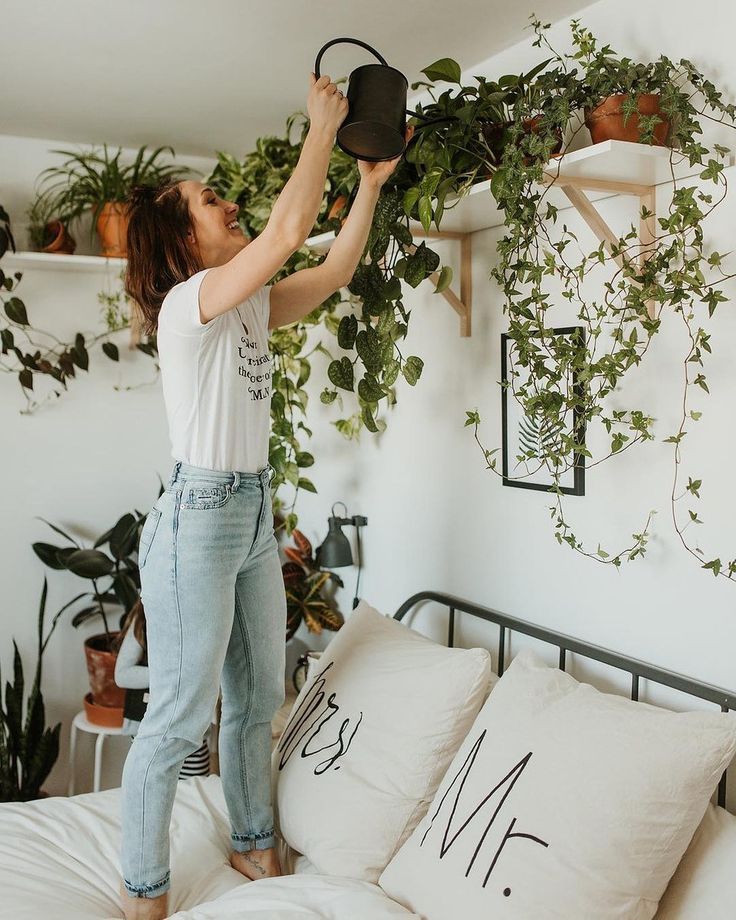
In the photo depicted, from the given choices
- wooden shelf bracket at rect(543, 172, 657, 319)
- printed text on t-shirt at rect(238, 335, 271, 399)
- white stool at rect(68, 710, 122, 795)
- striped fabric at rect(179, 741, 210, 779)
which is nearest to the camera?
wooden shelf bracket at rect(543, 172, 657, 319)

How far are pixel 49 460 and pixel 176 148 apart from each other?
3.86 feet

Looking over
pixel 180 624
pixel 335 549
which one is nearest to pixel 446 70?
pixel 180 624

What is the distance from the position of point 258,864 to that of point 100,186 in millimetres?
2187

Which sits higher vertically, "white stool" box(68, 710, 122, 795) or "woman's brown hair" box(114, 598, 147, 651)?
"woman's brown hair" box(114, 598, 147, 651)

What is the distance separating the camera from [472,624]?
231 centimetres

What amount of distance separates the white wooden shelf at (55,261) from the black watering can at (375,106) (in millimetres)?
1362

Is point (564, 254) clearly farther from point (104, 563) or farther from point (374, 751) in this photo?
Answer: point (104, 563)

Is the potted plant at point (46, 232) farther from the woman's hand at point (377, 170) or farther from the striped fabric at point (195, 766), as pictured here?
the striped fabric at point (195, 766)

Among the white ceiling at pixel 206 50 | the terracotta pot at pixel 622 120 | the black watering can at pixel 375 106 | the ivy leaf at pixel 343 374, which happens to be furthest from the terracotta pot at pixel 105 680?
the terracotta pot at pixel 622 120

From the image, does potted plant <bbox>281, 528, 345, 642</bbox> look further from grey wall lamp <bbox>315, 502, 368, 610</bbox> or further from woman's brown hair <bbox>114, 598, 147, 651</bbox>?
woman's brown hair <bbox>114, 598, 147, 651</bbox>

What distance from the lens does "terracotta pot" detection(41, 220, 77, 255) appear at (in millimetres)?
2914

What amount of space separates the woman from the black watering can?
0.03 m

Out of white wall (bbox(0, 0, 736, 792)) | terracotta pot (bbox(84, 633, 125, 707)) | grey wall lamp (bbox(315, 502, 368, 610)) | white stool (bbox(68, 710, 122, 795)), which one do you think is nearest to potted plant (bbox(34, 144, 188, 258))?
white wall (bbox(0, 0, 736, 792))

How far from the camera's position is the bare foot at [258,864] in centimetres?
182
